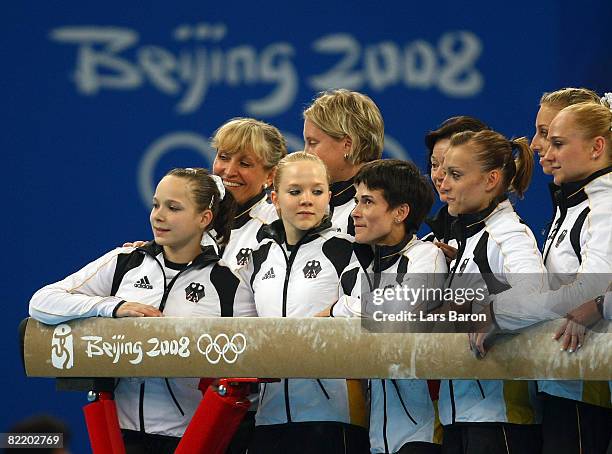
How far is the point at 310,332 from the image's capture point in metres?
3.35

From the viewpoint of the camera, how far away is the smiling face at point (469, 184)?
141 inches

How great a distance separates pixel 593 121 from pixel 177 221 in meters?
1.35

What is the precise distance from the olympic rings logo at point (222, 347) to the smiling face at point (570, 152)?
1067mm

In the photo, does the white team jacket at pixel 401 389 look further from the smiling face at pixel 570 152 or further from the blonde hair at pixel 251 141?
the blonde hair at pixel 251 141

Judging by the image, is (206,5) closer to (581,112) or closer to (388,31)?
(388,31)

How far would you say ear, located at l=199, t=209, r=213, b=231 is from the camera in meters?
3.92

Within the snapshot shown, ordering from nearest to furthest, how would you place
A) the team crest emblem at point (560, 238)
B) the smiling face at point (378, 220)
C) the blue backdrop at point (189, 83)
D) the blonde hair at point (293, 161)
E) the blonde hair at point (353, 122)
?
the team crest emblem at point (560, 238), the smiling face at point (378, 220), the blonde hair at point (293, 161), the blonde hair at point (353, 122), the blue backdrop at point (189, 83)

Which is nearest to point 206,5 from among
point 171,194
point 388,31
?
point 388,31

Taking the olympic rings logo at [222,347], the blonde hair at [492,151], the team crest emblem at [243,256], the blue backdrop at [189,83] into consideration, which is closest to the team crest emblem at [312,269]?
the team crest emblem at [243,256]

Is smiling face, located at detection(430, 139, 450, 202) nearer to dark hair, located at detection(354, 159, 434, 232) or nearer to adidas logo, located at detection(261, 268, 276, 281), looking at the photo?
dark hair, located at detection(354, 159, 434, 232)

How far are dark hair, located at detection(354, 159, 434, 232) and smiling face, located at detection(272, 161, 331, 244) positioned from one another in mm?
152

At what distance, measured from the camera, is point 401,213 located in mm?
3707

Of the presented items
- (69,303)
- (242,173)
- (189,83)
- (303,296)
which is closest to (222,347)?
(303,296)

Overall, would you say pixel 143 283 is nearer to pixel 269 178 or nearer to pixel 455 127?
pixel 269 178
